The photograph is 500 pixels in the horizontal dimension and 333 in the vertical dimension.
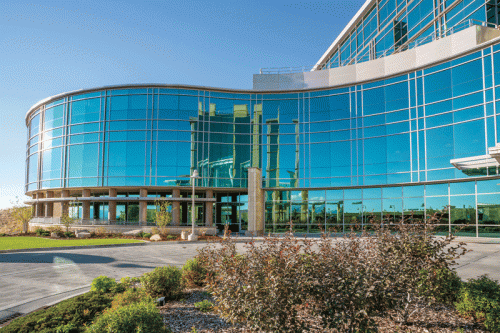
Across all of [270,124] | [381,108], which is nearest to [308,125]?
[270,124]

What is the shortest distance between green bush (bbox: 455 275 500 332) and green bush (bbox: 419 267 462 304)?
15 cm

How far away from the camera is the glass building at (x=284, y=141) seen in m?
28.9

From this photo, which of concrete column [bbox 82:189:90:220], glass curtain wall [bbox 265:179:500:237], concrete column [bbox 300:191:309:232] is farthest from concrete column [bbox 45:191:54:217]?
concrete column [bbox 300:191:309:232]

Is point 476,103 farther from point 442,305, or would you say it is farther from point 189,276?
point 189,276

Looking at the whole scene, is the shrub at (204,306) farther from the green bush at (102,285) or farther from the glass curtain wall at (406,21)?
the glass curtain wall at (406,21)

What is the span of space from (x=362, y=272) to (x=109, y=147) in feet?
112

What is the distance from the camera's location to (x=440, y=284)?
20.7 feet

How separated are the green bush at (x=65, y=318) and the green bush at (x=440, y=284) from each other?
6063 millimetres

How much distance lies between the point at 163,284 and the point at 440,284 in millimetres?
5760

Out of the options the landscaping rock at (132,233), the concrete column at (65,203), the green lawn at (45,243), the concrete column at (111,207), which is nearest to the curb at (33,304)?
the green lawn at (45,243)

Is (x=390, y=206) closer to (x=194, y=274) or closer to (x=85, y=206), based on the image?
(x=194, y=274)

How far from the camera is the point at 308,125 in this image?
114 feet

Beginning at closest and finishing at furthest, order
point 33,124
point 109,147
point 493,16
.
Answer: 1. point 493,16
2. point 109,147
3. point 33,124

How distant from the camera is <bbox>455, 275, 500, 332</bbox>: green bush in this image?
5660 mm
